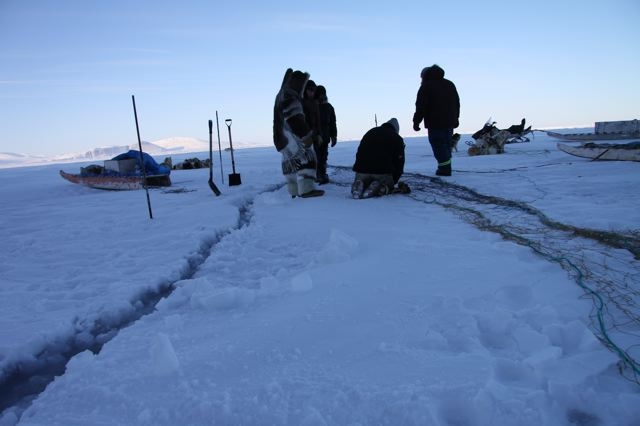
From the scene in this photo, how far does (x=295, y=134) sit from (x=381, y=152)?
3.80 feet

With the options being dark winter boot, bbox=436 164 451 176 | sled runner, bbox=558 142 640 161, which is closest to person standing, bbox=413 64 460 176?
dark winter boot, bbox=436 164 451 176

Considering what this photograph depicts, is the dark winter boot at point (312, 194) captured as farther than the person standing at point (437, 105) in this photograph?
No

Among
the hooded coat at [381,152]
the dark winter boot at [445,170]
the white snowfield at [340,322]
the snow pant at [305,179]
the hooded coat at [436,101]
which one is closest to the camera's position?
the white snowfield at [340,322]

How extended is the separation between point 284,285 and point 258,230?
1439 mm

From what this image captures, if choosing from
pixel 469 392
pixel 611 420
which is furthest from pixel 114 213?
pixel 611 420

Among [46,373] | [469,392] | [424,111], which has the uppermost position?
[424,111]

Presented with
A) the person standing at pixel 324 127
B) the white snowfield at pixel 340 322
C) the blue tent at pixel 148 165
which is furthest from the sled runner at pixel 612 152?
the blue tent at pixel 148 165

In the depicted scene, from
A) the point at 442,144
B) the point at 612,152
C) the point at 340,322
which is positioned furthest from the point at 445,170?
the point at 340,322

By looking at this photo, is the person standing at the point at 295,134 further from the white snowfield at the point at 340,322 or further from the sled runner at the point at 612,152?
the sled runner at the point at 612,152

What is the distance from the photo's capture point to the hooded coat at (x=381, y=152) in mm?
4727

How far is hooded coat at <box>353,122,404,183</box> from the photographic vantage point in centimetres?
473

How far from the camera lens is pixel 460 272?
2070 mm

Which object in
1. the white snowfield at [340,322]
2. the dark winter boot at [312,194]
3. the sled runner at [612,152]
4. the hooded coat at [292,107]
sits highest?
the hooded coat at [292,107]

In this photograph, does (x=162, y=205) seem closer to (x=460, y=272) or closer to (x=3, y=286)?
(x=3, y=286)
